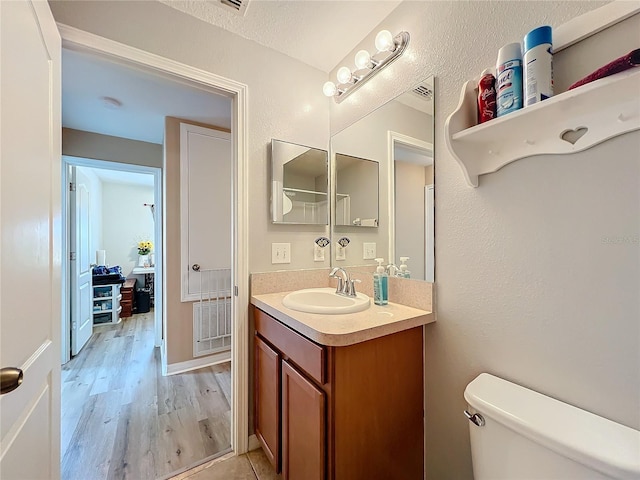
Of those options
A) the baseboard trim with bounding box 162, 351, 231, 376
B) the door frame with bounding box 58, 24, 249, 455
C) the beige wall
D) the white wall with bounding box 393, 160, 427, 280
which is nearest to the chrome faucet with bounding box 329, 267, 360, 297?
the white wall with bounding box 393, 160, 427, 280

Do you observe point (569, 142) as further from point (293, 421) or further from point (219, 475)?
point (219, 475)

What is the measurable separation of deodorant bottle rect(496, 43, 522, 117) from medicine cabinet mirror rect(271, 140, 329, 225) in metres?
1.12

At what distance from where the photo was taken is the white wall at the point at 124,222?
5.26m

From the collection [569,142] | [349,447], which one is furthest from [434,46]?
[349,447]

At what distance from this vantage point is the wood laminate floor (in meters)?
1.47

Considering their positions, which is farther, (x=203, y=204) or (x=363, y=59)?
(x=203, y=204)

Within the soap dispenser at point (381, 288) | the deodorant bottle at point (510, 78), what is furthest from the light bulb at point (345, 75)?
the soap dispenser at point (381, 288)

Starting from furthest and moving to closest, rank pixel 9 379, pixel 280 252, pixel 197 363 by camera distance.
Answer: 1. pixel 197 363
2. pixel 280 252
3. pixel 9 379

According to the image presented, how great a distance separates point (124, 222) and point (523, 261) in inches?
254

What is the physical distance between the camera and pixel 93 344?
3139 millimetres

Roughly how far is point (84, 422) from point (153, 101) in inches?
95.2

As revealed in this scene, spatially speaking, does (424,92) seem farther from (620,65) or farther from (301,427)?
(301,427)

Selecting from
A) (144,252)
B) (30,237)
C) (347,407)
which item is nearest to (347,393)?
(347,407)

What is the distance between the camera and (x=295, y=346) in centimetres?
113
